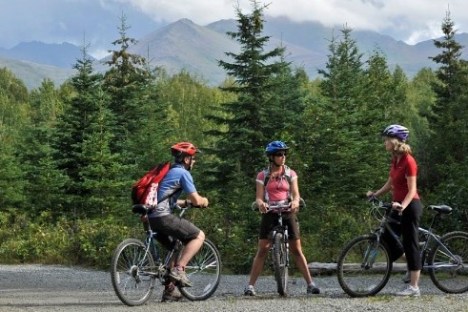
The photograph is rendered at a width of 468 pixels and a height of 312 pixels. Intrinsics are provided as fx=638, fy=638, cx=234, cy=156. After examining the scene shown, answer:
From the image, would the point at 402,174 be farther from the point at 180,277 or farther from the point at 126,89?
the point at 126,89

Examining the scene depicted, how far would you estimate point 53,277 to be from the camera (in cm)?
1148

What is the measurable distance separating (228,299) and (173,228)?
1.17 m

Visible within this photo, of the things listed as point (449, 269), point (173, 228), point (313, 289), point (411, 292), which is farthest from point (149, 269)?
point (449, 269)

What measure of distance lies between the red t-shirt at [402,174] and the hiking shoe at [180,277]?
274 cm

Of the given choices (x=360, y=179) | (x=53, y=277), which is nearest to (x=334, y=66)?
(x=360, y=179)

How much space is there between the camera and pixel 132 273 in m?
7.40

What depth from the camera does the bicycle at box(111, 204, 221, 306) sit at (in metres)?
7.36

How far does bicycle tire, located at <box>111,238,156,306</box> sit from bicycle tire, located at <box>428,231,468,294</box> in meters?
3.49

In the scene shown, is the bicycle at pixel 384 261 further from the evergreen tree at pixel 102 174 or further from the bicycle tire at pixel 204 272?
the evergreen tree at pixel 102 174

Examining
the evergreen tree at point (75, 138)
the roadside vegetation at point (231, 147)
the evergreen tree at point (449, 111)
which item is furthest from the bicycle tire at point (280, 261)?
the evergreen tree at point (75, 138)

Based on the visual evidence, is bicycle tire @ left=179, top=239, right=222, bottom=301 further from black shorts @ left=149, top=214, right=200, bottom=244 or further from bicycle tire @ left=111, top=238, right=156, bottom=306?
bicycle tire @ left=111, top=238, right=156, bottom=306

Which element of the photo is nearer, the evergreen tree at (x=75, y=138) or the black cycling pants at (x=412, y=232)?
the black cycling pants at (x=412, y=232)

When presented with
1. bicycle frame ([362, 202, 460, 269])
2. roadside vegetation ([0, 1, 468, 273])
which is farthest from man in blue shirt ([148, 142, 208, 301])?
roadside vegetation ([0, 1, 468, 273])

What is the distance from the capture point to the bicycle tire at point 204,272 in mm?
8008
